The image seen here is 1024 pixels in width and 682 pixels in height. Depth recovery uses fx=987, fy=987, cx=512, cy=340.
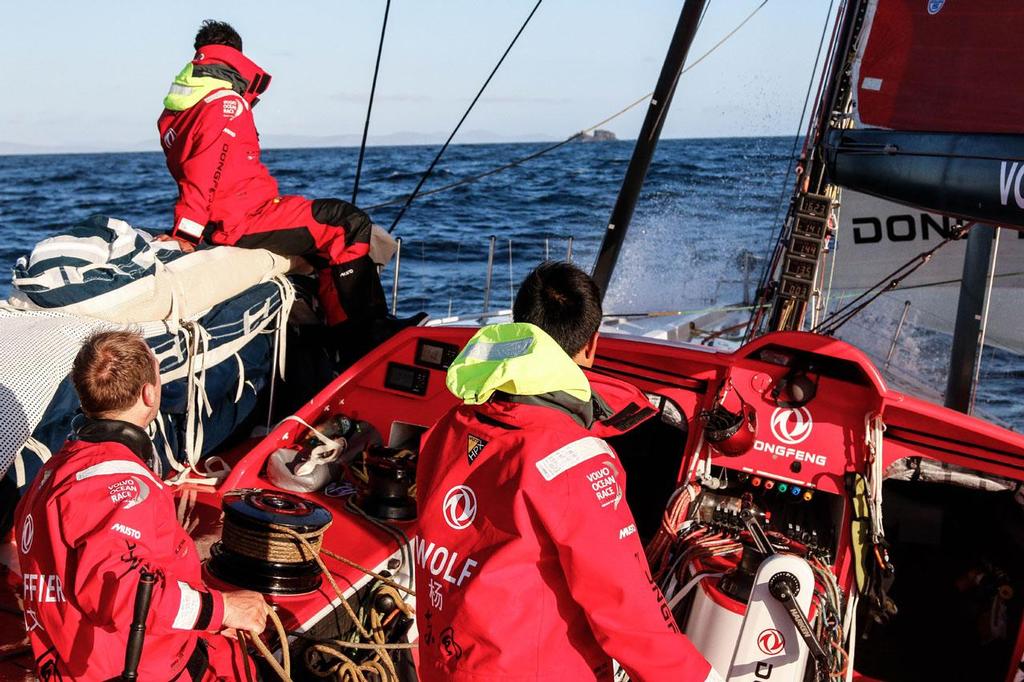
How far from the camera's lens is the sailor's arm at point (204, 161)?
13.2ft

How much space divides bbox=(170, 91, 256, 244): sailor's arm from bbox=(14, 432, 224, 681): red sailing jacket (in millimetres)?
2097

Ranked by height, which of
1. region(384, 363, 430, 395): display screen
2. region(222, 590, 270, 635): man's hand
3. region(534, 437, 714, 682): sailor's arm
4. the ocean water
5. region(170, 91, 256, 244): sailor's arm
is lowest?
the ocean water

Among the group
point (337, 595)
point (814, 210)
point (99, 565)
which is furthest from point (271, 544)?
point (814, 210)

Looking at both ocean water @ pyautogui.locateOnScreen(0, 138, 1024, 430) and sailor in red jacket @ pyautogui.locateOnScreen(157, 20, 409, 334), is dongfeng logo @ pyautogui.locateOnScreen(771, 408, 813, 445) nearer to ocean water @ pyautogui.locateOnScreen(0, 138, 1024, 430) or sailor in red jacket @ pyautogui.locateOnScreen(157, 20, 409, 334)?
sailor in red jacket @ pyautogui.locateOnScreen(157, 20, 409, 334)

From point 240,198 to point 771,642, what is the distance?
2.78m

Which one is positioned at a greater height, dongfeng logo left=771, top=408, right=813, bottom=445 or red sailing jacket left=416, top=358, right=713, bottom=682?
red sailing jacket left=416, top=358, right=713, bottom=682

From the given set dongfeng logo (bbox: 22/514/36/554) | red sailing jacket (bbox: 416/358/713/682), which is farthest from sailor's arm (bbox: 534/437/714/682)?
dongfeng logo (bbox: 22/514/36/554)

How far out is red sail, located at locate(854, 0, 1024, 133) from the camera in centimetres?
318

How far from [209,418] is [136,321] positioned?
0.49 metres

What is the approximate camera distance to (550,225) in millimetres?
19047

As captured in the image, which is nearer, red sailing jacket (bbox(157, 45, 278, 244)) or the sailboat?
the sailboat

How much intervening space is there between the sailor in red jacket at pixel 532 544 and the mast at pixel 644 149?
11.5 ft

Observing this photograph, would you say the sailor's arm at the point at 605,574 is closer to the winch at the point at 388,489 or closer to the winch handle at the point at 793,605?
the winch handle at the point at 793,605

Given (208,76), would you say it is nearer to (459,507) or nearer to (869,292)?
(459,507)
